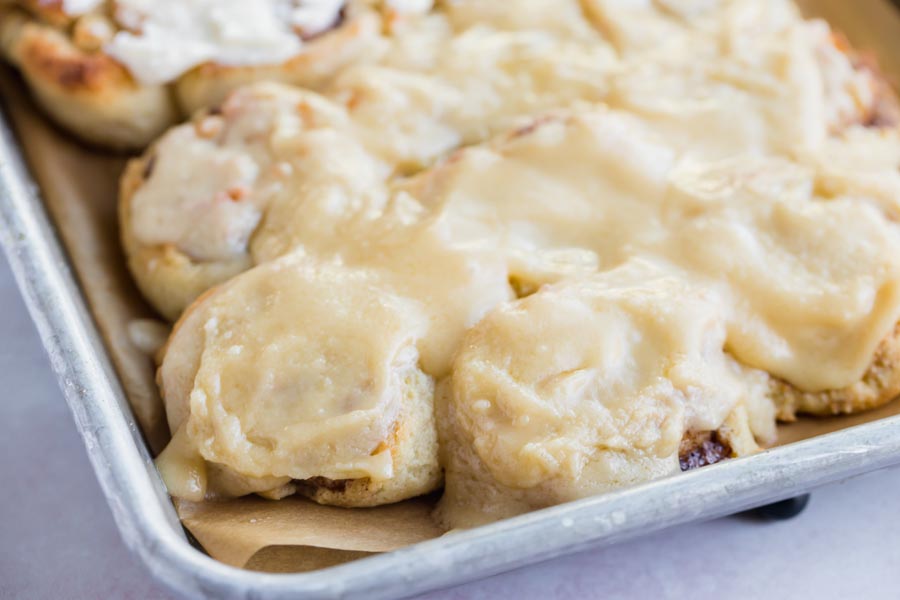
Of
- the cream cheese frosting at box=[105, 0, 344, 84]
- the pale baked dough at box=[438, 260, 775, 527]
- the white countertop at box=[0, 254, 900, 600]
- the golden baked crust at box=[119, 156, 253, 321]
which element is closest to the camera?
the pale baked dough at box=[438, 260, 775, 527]

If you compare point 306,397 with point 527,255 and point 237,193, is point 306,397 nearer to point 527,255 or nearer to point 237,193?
point 527,255

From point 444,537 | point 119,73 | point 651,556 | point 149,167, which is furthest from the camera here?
point 119,73

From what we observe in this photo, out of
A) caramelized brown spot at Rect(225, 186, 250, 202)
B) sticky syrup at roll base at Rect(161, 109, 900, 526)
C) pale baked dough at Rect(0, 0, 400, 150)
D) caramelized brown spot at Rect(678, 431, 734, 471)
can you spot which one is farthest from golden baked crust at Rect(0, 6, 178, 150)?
caramelized brown spot at Rect(678, 431, 734, 471)

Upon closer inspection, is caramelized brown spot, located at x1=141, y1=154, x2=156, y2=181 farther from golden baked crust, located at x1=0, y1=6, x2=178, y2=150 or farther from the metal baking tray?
the metal baking tray

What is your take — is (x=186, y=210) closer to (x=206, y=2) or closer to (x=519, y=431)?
(x=206, y=2)

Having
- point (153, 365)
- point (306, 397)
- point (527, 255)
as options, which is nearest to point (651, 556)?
point (527, 255)

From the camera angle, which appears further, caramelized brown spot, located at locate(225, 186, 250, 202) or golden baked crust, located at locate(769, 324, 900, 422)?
caramelized brown spot, located at locate(225, 186, 250, 202)
